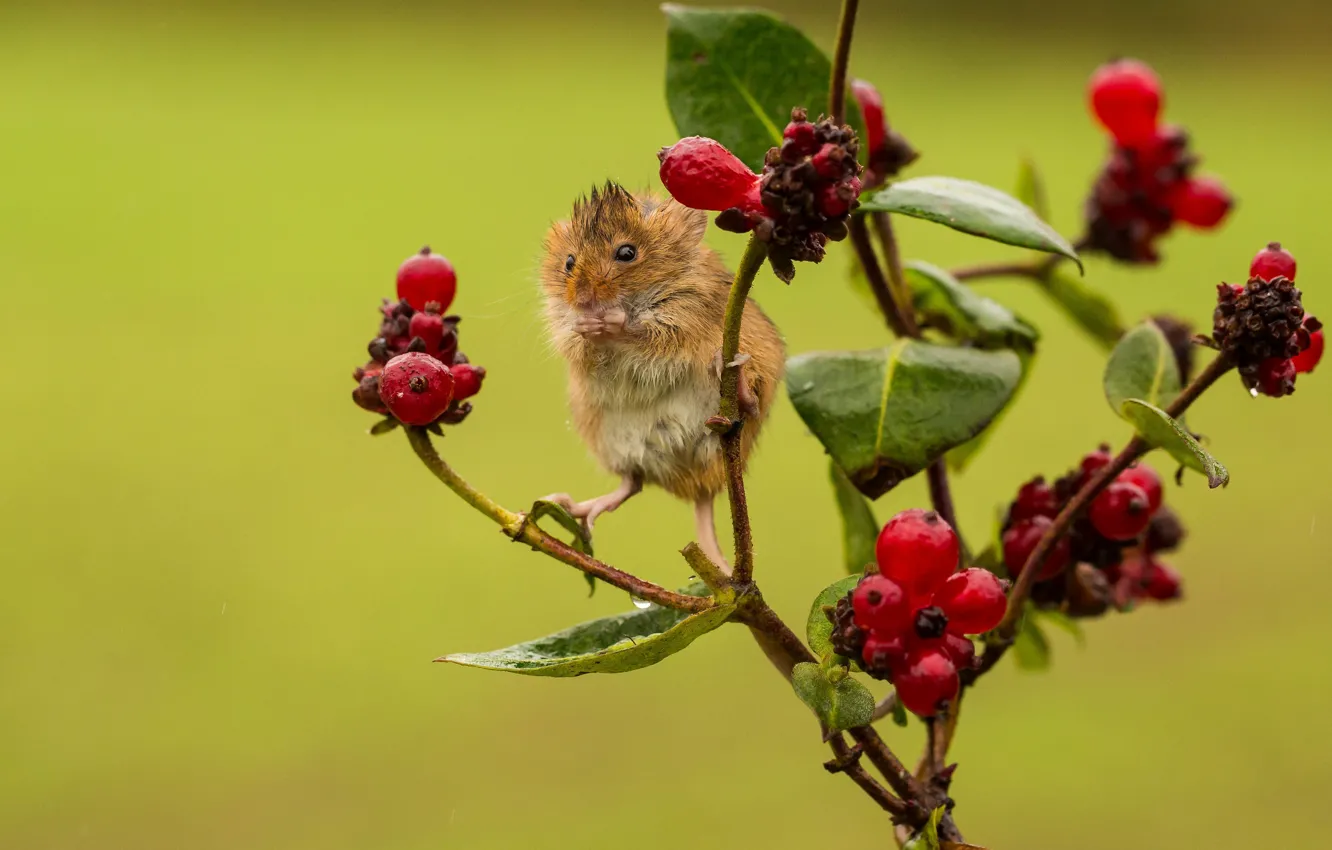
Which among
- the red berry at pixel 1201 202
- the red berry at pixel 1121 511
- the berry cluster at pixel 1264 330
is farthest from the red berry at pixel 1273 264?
the red berry at pixel 1201 202

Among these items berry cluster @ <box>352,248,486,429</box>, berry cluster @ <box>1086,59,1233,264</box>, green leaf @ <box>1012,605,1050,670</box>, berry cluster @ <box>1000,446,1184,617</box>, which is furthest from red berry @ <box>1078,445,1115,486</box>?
berry cluster @ <box>1086,59,1233,264</box>

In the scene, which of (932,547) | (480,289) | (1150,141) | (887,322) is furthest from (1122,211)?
(480,289)

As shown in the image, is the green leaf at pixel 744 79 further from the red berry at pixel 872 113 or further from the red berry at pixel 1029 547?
the red berry at pixel 1029 547

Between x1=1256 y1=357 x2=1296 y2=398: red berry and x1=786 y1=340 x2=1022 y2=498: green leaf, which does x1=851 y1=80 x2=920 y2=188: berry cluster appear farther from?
x1=1256 y1=357 x2=1296 y2=398: red berry

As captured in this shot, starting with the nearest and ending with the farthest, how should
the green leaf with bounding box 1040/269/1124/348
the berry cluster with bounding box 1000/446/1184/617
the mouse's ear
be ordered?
the berry cluster with bounding box 1000/446/1184/617 → the mouse's ear → the green leaf with bounding box 1040/269/1124/348

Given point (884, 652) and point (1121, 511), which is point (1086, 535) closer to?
point (1121, 511)
